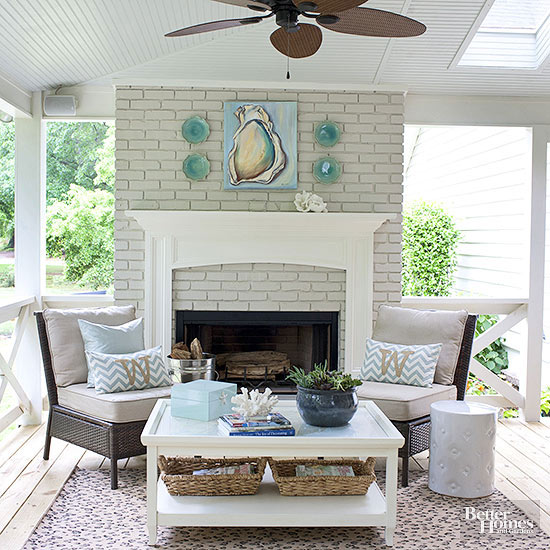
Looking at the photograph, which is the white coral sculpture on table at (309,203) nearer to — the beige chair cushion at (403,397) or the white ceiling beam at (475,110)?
the white ceiling beam at (475,110)

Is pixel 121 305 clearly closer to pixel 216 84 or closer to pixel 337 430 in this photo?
pixel 216 84

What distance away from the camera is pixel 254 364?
200 inches

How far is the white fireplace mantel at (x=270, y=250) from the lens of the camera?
481cm

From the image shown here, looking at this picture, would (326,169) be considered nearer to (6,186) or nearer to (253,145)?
(253,145)

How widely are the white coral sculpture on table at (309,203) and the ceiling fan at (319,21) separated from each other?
6.07 ft

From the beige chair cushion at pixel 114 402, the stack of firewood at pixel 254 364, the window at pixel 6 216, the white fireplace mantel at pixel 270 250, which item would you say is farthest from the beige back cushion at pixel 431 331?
the window at pixel 6 216

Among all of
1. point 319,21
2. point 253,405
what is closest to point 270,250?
point 253,405

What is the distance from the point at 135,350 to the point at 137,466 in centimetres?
71

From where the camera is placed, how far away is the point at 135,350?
425 centimetres

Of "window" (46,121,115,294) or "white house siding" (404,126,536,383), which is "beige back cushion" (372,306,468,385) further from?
"window" (46,121,115,294)

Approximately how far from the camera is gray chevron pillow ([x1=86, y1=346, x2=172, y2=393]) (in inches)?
153

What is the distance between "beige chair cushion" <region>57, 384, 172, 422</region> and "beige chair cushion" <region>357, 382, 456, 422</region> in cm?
121

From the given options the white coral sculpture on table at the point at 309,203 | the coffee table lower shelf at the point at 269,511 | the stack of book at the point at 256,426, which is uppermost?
the white coral sculpture on table at the point at 309,203

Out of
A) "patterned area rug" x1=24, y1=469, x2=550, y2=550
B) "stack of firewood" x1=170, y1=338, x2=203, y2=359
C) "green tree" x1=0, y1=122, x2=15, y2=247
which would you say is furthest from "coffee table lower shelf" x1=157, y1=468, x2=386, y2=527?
"green tree" x1=0, y1=122, x2=15, y2=247
